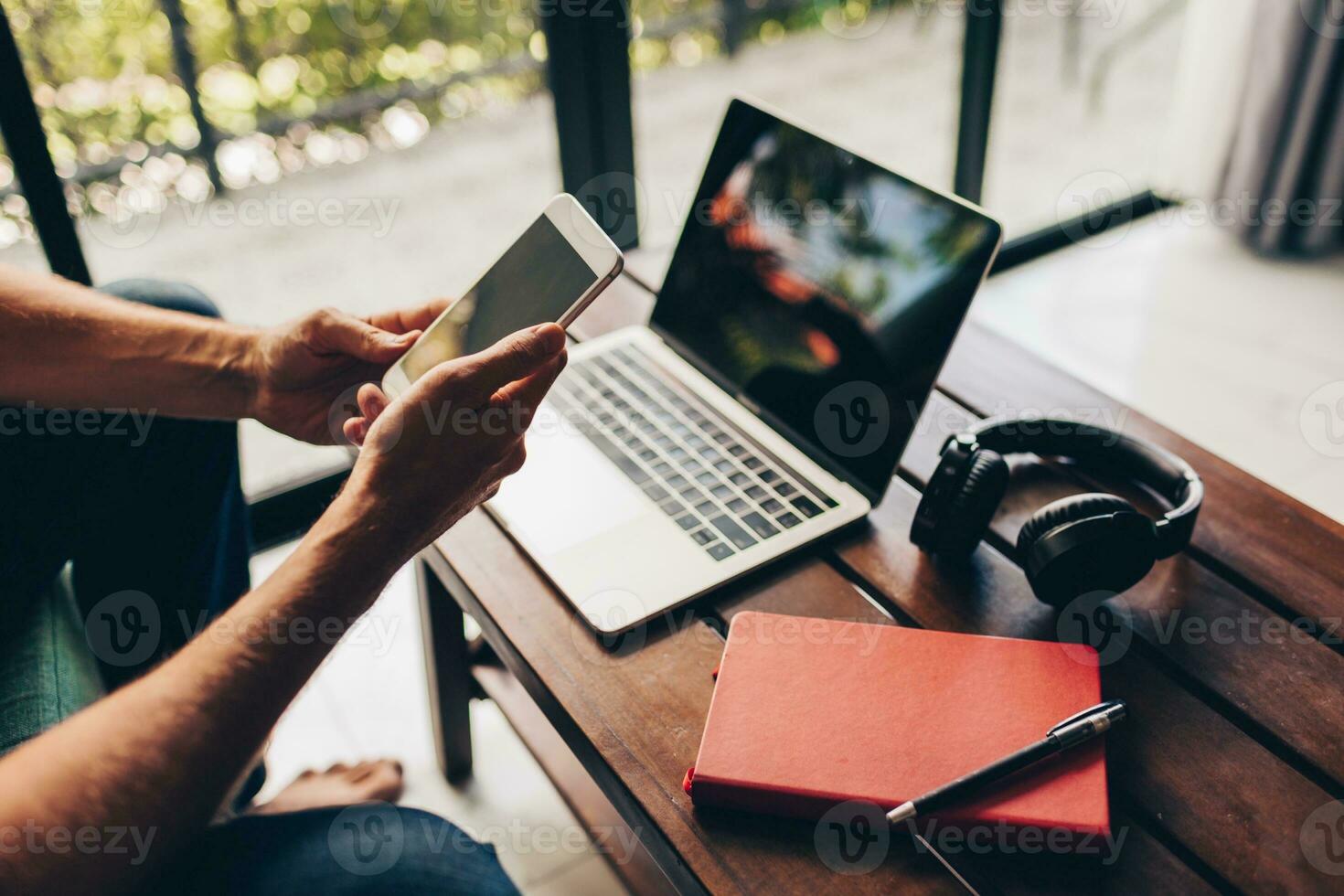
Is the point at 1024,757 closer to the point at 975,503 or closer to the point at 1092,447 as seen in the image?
the point at 975,503

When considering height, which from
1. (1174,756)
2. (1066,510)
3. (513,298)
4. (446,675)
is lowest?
(446,675)

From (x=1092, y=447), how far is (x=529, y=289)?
0.53m

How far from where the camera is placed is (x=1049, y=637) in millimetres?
818

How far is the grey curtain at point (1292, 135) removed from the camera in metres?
2.24

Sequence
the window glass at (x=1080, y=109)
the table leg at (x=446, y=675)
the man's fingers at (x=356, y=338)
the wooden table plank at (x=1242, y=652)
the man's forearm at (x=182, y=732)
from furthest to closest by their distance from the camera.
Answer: the window glass at (x=1080, y=109), the table leg at (x=446, y=675), the man's fingers at (x=356, y=338), the wooden table plank at (x=1242, y=652), the man's forearm at (x=182, y=732)

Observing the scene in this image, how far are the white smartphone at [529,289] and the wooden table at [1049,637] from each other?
0.16 metres

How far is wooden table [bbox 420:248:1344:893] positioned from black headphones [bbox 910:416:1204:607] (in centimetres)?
3

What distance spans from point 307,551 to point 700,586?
31cm

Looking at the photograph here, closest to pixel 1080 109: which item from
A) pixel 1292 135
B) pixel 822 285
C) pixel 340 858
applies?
pixel 1292 135

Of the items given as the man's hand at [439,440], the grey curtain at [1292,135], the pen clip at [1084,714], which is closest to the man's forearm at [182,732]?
the man's hand at [439,440]

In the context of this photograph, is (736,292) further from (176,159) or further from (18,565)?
(176,159)

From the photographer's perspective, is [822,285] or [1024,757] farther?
[822,285]

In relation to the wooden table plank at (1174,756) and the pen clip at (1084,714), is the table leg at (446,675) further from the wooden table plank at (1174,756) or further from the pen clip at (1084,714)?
the pen clip at (1084,714)

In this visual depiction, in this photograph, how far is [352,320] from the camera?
97cm
